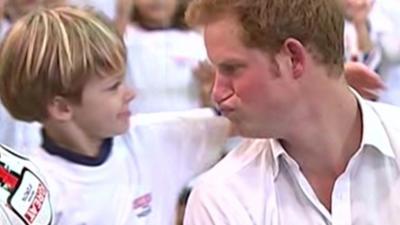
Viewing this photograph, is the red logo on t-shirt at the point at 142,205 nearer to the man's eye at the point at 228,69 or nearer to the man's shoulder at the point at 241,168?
the man's shoulder at the point at 241,168

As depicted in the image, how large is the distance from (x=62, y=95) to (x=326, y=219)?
388 mm

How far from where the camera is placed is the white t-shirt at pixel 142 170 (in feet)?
3.50

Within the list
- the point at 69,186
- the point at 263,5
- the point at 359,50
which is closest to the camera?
the point at 263,5

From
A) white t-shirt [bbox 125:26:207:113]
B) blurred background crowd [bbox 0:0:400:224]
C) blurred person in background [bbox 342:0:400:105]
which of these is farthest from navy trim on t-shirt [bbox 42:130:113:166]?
blurred person in background [bbox 342:0:400:105]

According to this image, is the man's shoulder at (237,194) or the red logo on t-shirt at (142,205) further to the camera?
the red logo on t-shirt at (142,205)

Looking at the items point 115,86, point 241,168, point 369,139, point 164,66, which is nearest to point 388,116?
point 369,139

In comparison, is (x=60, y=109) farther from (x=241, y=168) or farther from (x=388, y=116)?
(x=388, y=116)

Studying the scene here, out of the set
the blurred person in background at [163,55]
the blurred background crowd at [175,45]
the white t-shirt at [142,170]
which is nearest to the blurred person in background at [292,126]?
the white t-shirt at [142,170]

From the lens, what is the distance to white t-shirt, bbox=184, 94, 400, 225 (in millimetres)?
858

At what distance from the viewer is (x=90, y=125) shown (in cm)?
109

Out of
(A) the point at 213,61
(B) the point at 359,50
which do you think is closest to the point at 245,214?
(A) the point at 213,61

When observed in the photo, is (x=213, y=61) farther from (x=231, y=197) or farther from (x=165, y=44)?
(x=165, y=44)

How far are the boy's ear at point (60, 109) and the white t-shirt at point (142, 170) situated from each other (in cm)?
5

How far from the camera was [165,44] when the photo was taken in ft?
5.23
